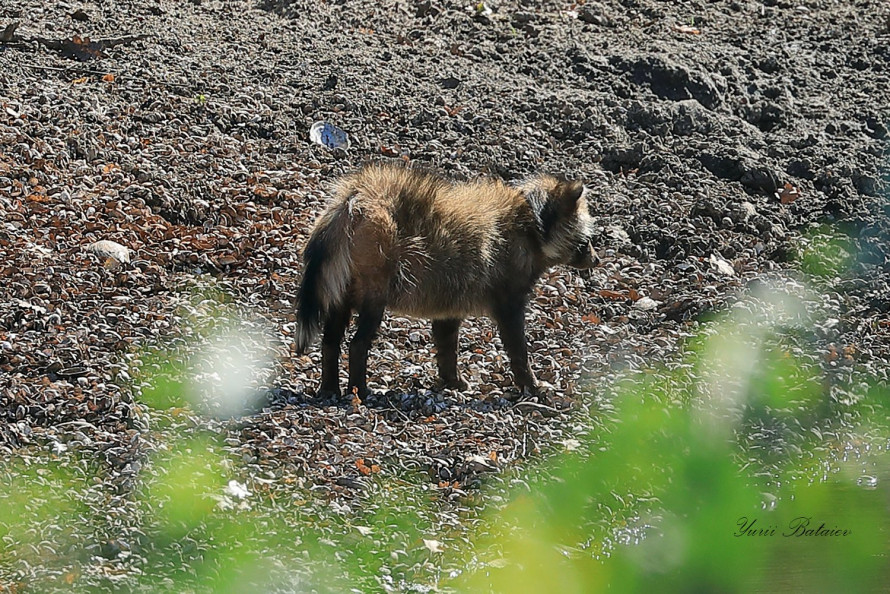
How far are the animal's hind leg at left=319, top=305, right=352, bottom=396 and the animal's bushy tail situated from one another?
0.53 feet

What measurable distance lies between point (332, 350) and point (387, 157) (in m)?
3.83

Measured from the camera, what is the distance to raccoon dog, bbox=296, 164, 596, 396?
657 centimetres

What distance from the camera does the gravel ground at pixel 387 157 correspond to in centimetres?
650

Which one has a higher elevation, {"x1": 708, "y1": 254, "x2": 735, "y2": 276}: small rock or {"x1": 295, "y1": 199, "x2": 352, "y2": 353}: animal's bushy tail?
{"x1": 295, "y1": 199, "x2": 352, "y2": 353}: animal's bushy tail

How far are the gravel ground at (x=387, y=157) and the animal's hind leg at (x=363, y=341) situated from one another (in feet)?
0.43

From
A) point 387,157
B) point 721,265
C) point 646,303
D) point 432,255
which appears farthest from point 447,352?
point 387,157

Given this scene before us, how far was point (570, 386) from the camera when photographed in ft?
23.9

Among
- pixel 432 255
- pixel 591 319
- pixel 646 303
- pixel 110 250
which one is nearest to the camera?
pixel 432 255

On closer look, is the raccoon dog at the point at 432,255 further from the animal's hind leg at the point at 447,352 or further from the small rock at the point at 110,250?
the small rock at the point at 110,250

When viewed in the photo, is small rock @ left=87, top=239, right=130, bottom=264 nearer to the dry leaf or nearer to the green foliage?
the green foliage

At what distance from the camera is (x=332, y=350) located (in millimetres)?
6789

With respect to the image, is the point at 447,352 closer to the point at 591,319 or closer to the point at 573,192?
the point at 573,192

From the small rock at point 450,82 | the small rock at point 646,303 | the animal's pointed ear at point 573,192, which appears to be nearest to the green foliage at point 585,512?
the small rock at point 646,303

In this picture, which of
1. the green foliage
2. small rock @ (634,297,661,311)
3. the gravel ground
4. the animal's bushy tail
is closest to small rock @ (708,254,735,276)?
the gravel ground
